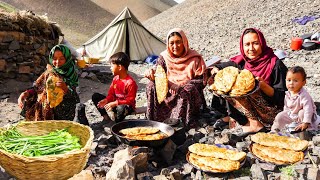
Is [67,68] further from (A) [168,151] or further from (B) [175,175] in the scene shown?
(B) [175,175]

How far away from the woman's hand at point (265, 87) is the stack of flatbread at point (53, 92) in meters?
2.39

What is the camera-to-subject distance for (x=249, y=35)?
4.08 metres

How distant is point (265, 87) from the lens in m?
3.92

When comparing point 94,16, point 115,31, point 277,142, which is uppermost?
point 94,16

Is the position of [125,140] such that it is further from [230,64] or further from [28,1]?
[28,1]

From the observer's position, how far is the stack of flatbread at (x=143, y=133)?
11.3ft

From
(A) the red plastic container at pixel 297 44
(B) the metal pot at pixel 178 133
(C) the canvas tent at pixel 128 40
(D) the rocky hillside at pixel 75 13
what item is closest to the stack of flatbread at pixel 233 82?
(B) the metal pot at pixel 178 133

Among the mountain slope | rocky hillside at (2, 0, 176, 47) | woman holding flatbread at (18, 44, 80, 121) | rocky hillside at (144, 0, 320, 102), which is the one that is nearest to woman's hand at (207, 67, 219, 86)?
woman holding flatbread at (18, 44, 80, 121)

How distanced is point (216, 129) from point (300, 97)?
1.12 m

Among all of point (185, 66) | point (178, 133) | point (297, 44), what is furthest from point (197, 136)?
point (297, 44)

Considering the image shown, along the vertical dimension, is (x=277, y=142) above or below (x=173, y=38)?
below

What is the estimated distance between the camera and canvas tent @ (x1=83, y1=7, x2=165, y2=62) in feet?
42.0

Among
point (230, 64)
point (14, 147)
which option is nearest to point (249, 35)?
point (230, 64)

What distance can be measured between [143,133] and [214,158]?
0.80m
